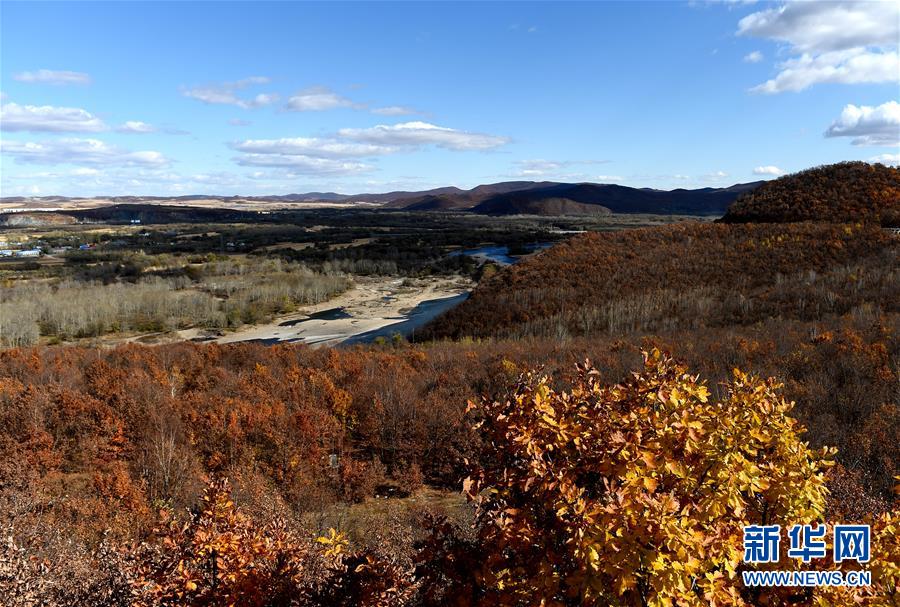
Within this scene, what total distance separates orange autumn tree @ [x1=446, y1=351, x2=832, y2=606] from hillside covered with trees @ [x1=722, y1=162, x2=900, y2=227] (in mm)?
40902

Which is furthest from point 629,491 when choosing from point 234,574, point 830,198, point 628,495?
point 830,198

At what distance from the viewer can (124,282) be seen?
5288 cm

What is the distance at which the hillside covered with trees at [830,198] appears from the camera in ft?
122

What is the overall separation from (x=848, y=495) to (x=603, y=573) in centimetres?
633

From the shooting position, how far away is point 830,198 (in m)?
40.4

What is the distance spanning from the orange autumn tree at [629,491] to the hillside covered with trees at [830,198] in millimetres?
40902

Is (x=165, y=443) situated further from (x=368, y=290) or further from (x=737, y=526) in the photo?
(x=368, y=290)

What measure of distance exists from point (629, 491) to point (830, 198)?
47.4 meters

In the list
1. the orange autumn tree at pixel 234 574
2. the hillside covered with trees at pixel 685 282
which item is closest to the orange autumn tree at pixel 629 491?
the orange autumn tree at pixel 234 574

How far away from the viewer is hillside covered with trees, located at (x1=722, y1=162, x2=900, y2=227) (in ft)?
122

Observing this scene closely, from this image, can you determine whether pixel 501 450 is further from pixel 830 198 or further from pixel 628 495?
pixel 830 198

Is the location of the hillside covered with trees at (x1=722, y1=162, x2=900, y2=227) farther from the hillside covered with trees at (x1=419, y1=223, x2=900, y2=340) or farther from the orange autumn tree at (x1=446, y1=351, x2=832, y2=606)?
the orange autumn tree at (x1=446, y1=351, x2=832, y2=606)

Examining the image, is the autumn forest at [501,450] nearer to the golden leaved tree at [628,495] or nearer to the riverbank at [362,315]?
the golden leaved tree at [628,495]

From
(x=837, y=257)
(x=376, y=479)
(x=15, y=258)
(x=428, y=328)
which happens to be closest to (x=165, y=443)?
(x=376, y=479)
